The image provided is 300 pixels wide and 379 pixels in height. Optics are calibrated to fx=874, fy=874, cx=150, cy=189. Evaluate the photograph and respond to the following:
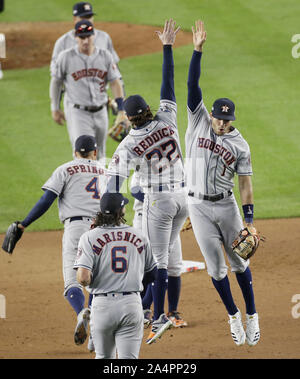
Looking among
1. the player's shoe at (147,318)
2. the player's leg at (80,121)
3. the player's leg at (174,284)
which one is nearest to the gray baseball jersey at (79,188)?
the player's leg at (174,284)

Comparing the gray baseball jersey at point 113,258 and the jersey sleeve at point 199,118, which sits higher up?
the jersey sleeve at point 199,118

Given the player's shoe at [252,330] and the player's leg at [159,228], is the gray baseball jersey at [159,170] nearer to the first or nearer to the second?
the player's leg at [159,228]

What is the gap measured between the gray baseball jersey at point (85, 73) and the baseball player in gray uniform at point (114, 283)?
5.11m

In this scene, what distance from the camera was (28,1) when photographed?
907 inches

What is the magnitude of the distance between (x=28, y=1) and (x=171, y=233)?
15.8 meters

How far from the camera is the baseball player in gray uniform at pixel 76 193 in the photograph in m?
8.60

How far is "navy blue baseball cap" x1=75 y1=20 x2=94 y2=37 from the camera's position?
37.2ft

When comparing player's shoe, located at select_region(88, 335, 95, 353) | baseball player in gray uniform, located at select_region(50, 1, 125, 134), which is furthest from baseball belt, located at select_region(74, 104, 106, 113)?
player's shoe, located at select_region(88, 335, 95, 353)

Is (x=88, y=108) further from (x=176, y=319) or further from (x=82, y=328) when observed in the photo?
(x=82, y=328)

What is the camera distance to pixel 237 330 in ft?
26.6

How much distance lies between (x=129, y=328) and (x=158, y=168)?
2.00m

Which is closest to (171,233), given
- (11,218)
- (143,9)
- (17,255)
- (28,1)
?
(17,255)

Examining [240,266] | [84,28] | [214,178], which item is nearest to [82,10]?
[84,28]
